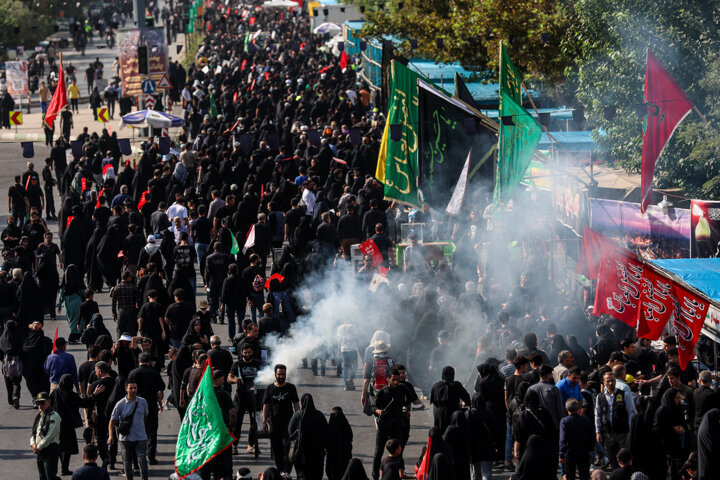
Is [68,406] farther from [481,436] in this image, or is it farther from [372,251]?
[372,251]

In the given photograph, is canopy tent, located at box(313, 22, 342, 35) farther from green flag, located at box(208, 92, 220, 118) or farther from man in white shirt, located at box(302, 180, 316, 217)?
man in white shirt, located at box(302, 180, 316, 217)

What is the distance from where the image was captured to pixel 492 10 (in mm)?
27172

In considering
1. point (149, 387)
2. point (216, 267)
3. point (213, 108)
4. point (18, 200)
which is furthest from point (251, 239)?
point (213, 108)

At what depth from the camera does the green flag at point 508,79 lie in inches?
623

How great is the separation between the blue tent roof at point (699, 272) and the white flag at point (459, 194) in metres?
4.55

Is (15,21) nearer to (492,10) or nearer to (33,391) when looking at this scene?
(492,10)

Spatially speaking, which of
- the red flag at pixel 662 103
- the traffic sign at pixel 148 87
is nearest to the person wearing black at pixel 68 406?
the red flag at pixel 662 103

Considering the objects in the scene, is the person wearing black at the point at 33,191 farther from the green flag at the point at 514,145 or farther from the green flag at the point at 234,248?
the green flag at the point at 514,145

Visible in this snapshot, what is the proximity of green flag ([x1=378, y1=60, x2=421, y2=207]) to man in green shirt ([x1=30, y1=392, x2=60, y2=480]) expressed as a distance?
7.03m

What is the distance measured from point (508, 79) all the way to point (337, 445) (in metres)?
6.87

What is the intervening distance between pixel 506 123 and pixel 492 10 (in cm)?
1228

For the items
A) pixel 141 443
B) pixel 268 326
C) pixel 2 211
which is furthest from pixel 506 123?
pixel 2 211

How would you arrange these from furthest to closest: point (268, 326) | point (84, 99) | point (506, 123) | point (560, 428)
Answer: point (84, 99) → point (506, 123) → point (268, 326) → point (560, 428)

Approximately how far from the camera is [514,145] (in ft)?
51.4
